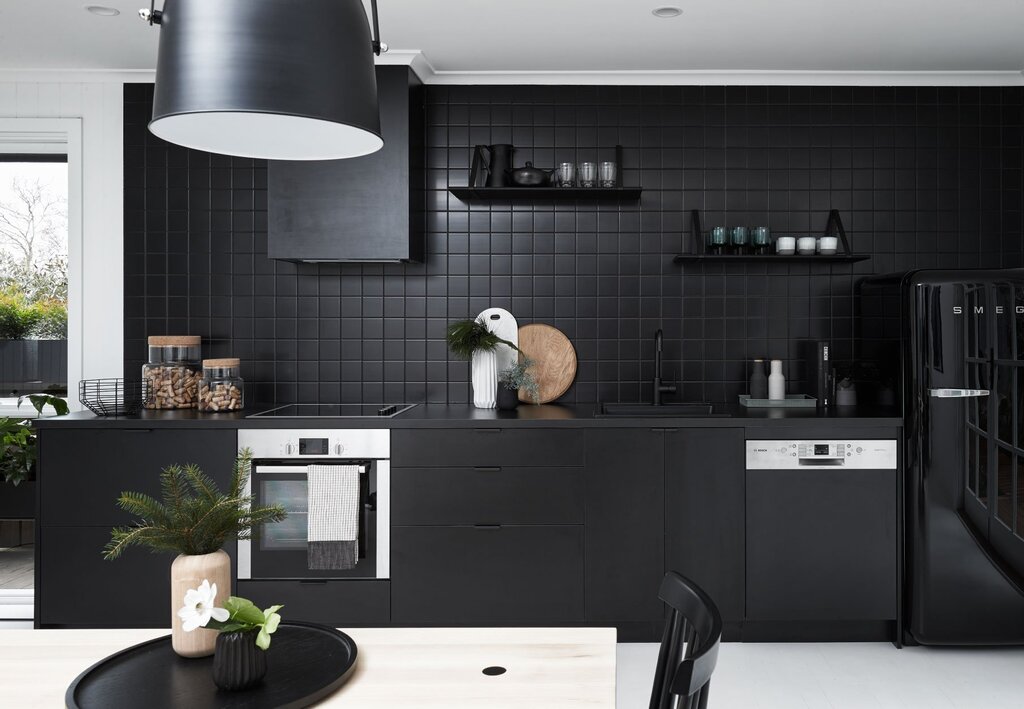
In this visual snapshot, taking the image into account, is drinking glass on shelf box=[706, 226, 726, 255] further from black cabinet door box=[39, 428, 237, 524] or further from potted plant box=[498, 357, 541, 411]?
black cabinet door box=[39, 428, 237, 524]

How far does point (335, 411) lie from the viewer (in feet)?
12.1

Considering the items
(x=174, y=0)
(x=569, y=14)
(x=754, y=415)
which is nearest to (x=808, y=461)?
(x=754, y=415)

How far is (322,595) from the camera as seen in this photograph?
342cm

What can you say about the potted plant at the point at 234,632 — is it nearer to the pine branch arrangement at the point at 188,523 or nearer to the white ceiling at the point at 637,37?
the pine branch arrangement at the point at 188,523

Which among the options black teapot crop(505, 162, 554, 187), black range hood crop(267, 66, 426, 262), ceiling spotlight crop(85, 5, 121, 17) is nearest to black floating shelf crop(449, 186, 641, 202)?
black teapot crop(505, 162, 554, 187)

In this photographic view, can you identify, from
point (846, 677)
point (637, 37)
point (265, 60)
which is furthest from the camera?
point (637, 37)

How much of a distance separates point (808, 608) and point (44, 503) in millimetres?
3234

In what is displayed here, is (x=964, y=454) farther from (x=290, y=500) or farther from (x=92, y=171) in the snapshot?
(x=92, y=171)

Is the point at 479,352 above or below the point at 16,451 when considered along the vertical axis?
above

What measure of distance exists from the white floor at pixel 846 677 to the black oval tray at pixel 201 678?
1689mm

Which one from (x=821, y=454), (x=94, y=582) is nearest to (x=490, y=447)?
(x=821, y=454)

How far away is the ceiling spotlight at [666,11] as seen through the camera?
3.20m

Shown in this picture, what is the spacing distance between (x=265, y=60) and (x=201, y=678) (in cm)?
105

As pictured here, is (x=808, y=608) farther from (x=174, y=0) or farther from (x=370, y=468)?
(x=174, y=0)
